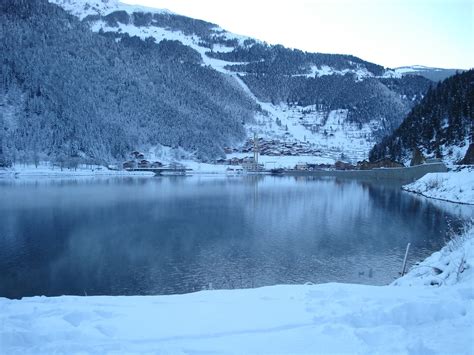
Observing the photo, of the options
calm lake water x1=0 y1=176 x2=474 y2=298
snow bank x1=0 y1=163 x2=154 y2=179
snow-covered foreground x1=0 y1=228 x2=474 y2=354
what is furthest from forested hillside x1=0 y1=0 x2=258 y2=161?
snow-covered foreground x1=0 y1=228 x2=474 y2=354

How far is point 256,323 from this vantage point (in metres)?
5.41

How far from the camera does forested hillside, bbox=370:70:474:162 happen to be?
64.9 m

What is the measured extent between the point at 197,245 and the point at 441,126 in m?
67.8

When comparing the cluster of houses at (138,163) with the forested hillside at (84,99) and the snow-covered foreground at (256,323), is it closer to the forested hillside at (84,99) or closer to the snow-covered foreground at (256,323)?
the forested hillside at (84,99)

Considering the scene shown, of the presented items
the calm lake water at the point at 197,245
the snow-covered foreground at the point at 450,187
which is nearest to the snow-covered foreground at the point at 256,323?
the calm lake water at the point at 197,245

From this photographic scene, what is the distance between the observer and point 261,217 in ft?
93.8

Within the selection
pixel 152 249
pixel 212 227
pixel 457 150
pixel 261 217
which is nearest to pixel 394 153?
pixel 457 150

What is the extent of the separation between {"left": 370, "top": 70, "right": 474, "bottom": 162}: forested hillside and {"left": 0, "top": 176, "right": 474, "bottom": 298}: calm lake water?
122 ft

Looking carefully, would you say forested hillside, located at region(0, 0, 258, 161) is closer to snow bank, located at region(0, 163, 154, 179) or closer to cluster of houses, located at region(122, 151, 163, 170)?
cluster of houses, located at region(122, 151, 163, 170)

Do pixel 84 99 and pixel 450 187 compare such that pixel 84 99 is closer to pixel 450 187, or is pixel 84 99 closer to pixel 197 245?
pixel 450 187

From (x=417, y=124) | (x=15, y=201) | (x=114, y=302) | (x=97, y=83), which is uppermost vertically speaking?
(x=97, y=83)

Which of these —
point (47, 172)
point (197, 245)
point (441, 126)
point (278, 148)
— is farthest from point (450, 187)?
point (278, 148)

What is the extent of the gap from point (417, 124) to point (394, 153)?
24.3ft

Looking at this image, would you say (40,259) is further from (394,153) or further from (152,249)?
(394,153)
